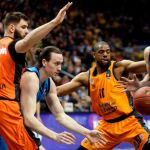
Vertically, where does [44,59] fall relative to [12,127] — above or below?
above

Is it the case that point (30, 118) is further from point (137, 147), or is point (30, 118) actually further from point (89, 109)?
point (89, 109)

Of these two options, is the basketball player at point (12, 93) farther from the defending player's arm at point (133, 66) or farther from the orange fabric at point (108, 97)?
the orange fabric at point (108, 97)

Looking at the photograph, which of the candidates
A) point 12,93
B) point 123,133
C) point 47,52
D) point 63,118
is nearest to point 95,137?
point 63,118

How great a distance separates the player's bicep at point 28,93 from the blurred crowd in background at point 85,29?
4070 mm

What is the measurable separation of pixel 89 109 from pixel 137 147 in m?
3.73

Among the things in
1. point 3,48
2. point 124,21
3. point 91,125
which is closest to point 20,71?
point 3,48

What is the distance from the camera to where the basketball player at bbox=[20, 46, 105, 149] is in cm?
452

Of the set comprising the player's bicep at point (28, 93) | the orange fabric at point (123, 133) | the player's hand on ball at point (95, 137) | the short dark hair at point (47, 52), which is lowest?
the orange fabric at point (123, 133)

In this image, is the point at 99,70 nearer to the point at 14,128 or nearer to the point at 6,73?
the point at 6,73

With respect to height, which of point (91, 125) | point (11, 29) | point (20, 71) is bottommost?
point (91, 125)

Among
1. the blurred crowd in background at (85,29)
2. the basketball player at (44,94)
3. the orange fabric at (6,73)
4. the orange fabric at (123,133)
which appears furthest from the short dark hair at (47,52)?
the blurred crowd in background at (85,29)

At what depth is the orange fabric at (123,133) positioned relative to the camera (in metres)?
6.05

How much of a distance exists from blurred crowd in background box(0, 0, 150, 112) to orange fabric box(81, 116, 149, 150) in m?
2.85

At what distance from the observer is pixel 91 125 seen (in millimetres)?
8797
